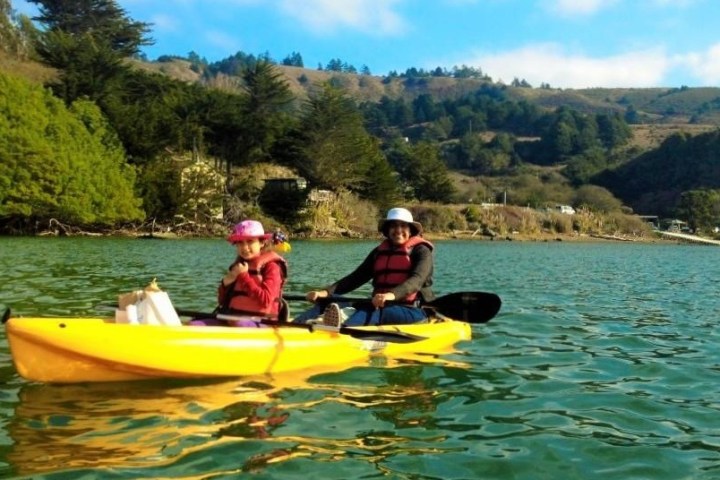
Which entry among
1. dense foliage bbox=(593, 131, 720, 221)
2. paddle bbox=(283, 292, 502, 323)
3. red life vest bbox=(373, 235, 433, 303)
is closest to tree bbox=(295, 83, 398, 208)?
paddle bbox=(283, 292, 502, 323)

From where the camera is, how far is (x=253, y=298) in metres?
7.04

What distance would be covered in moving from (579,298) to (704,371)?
7528mm

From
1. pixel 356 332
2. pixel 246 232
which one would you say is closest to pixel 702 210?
pixel 356 332

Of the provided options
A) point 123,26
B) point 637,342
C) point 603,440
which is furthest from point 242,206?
point 603,440

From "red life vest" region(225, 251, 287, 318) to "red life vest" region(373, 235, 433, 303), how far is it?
1836 millimetres

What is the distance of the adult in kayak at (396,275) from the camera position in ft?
27.6

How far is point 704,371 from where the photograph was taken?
7.73 m

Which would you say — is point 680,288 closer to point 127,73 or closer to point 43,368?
point 43,368

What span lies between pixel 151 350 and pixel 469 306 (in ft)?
15.7

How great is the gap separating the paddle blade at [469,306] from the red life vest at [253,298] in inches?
120

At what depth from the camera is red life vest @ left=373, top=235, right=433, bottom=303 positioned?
862 cm

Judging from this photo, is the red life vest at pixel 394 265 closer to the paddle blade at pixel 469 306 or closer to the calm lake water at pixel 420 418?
the paddle blade at pixel 469 306

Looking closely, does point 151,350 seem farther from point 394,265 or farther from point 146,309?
point 394,265

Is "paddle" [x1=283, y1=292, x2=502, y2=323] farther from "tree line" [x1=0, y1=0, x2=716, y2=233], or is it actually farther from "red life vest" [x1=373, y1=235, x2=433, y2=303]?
"tree line" [x1=0, y1=0, x2=716, y2=233]
